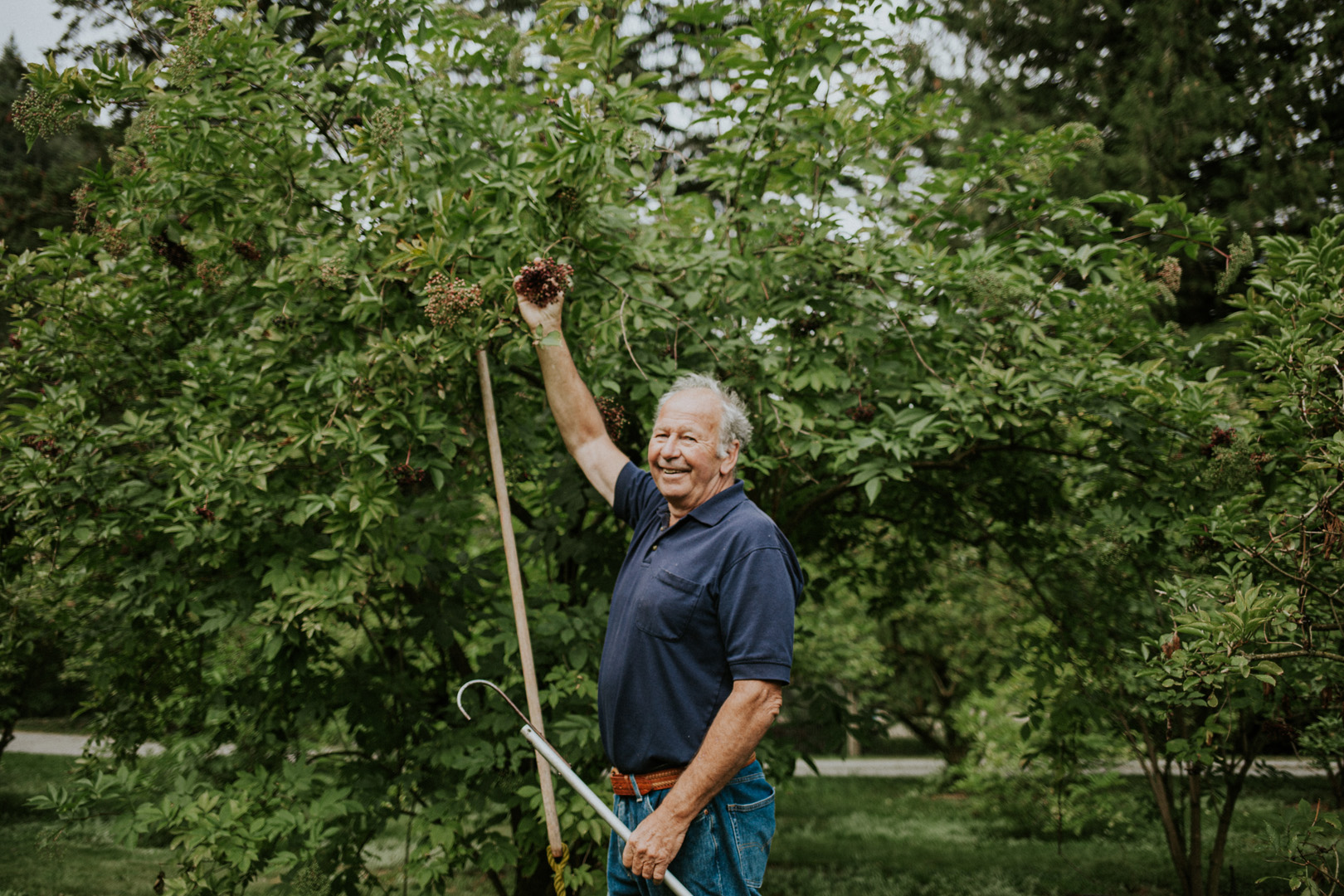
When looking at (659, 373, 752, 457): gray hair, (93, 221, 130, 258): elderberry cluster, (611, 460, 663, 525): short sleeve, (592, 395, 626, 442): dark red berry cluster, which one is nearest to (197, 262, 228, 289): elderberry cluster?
(93, 221, 130, 258): elderberry cluster

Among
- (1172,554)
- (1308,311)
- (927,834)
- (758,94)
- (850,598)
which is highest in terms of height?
(758,94)

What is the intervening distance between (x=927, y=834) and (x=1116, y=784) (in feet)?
6.37

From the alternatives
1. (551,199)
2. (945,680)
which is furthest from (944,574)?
(945,680)

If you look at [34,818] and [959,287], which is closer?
[959,287]

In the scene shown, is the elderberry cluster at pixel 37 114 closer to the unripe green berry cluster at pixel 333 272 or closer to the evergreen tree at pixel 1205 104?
the unripe green berry cluster at pixel 333 272

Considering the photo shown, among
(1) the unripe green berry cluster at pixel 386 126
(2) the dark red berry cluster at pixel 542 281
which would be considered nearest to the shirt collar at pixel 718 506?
(2) the dark red berry cluster at pixel 542 281

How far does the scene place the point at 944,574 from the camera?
22.2 feet

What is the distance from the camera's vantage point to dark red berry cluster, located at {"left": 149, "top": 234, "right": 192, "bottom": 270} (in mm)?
3156

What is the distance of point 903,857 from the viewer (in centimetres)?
754

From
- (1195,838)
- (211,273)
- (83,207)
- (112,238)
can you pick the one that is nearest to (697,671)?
(211,273)

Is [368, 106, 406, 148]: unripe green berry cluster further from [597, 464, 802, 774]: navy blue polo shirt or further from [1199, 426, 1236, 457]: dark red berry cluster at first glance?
[1199, 426, 1236, 457]: dark red berry cluster

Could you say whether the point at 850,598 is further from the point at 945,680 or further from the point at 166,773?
the point at 166,773

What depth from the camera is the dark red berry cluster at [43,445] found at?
306cm

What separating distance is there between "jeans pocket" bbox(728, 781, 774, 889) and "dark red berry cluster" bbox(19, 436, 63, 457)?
9.01 ft
